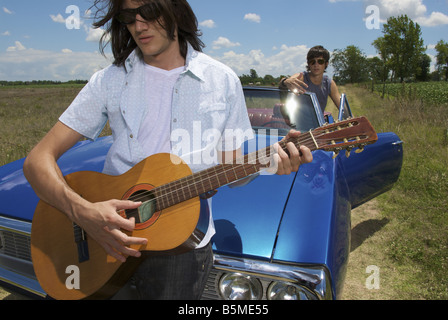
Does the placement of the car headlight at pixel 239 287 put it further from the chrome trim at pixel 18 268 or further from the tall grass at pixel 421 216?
the tall grass at pixel 421 216

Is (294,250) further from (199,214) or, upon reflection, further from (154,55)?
(154,55)

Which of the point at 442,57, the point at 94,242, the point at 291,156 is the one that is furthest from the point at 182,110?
the point at 442,57

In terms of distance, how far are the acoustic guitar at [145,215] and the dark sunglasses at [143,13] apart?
0.66 metres

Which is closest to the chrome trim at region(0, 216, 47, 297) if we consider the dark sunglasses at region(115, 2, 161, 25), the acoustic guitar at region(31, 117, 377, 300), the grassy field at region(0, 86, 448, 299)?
the acoustic guitar at region(31, 117, 377, 300)

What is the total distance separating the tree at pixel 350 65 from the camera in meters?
63.0

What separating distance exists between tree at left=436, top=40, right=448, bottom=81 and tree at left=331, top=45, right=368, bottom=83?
26892 mm

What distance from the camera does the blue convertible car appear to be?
4.47 ft

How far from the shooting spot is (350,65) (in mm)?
65062

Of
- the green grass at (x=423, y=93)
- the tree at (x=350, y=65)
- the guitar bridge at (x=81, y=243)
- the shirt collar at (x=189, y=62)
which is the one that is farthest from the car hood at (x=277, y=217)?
the tree at (x=350, y=65)

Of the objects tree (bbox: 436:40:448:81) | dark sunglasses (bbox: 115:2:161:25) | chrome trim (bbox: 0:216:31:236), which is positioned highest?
tree (bbox: 436:40:448:81)

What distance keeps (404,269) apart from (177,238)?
2.59m

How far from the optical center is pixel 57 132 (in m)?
1.49

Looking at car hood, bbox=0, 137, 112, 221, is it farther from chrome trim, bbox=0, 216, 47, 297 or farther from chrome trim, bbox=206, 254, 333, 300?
chrome trim, bbox=206, 254, 333, 300
